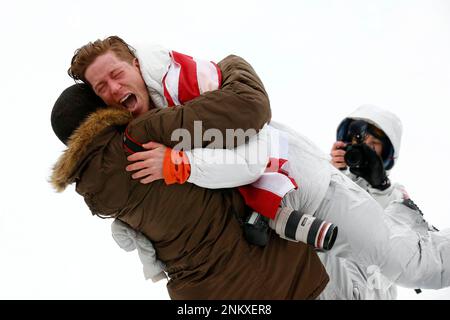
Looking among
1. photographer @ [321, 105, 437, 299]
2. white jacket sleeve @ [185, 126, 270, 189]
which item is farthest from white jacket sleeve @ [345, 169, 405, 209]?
white jacket sleeve @ [185, 126, 270, 189]

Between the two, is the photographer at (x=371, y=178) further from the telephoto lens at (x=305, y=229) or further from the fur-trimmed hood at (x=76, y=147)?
the fur-trimmed hood at (x=76, y=147)

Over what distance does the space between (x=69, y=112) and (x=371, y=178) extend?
1327 mm

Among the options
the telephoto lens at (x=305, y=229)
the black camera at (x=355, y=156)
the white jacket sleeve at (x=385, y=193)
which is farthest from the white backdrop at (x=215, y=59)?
the telephoto lens at (x=305, y=229)

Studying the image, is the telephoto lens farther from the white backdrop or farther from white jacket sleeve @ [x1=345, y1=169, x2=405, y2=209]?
the white backdrop

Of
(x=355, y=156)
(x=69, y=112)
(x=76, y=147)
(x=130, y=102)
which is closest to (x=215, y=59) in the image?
(x=355, y=156)

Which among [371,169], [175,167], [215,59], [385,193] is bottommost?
A: [385,193]

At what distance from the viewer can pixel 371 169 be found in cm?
224

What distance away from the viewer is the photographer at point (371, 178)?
202 cm

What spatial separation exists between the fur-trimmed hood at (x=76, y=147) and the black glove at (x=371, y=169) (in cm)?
117

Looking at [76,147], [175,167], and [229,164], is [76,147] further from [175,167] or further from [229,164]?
[229,164]

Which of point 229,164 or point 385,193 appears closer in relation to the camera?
point 229,164

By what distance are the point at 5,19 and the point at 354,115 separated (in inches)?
89.4
